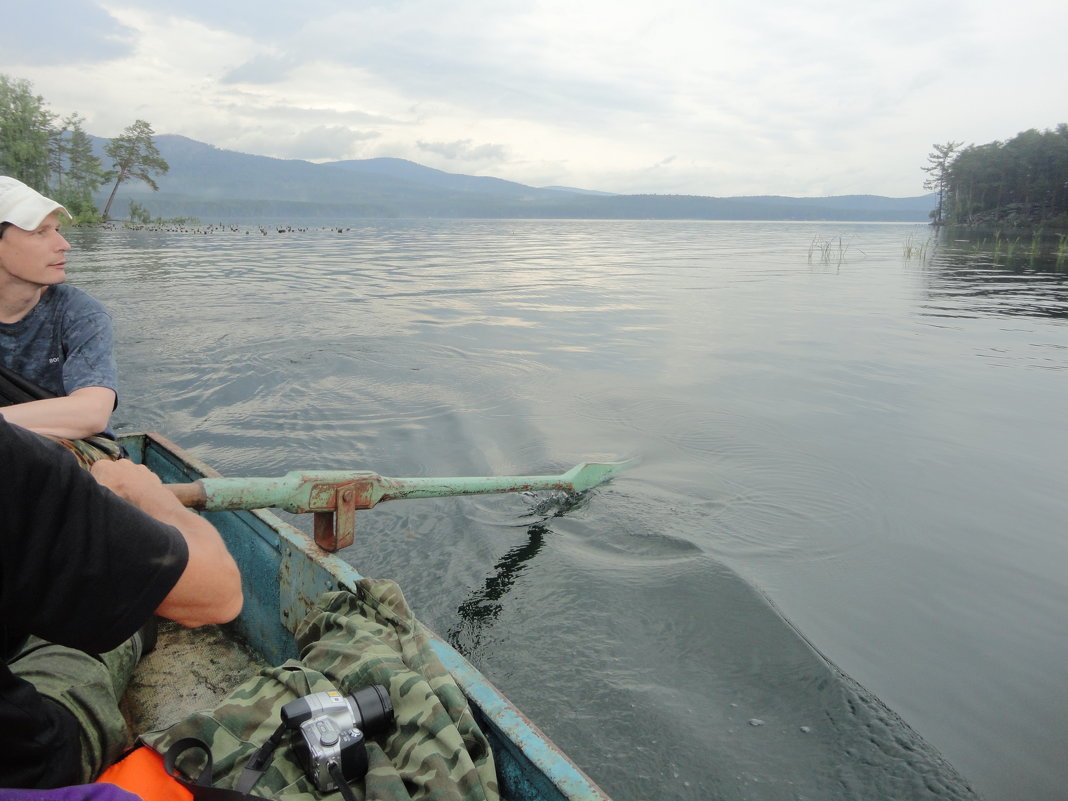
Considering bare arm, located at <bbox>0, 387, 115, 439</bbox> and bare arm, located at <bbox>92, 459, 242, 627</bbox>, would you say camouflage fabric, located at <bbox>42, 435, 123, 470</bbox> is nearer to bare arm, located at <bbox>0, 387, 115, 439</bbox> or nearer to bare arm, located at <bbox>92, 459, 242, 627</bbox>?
bare arm, located at <bbox>0, 387, 115, 439</bbox>

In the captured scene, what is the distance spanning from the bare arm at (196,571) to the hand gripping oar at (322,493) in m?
0.89

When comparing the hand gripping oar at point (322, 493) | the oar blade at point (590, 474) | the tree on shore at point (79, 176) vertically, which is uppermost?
the tree on shore at point (79, 176)

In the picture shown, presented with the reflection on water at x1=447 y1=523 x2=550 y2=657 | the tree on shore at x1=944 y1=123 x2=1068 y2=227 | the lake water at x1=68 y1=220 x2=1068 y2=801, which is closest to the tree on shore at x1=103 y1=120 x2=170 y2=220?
the lake water at x1=68 y1=220 x2=1068 y2=801

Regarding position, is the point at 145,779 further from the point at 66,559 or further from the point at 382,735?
the point at 66,559

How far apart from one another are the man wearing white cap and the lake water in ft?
7.36

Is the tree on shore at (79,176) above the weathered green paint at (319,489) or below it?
above

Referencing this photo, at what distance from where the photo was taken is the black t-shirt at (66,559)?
1154mm

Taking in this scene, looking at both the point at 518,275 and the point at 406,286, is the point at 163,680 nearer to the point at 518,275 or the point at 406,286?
the point at 406,286

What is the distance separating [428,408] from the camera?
872cm

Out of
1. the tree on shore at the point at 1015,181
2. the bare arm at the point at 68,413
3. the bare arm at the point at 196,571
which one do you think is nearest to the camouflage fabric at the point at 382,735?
the bare arm at the point at 196,571

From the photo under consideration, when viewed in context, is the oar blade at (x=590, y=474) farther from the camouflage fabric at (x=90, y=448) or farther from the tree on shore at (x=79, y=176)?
the tree on shore at (x=79, y=176)

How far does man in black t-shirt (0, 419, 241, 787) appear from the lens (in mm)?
1162

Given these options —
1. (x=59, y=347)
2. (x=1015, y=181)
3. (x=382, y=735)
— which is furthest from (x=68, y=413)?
(x=1015, y=181)

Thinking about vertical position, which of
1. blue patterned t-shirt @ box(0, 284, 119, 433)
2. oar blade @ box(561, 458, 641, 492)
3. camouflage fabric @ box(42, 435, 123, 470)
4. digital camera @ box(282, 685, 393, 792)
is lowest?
oar blade @ box(561, 458, 641, 492)
